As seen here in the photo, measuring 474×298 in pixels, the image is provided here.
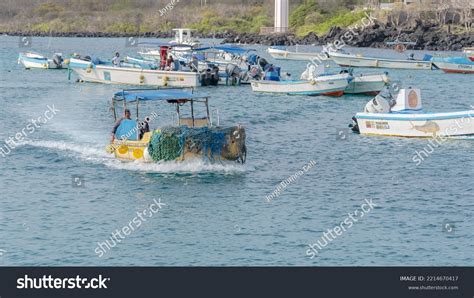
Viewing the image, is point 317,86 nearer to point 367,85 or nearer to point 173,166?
point 367,85

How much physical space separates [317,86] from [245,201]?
36.6 m

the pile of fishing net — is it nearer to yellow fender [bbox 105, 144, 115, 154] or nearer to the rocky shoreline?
Result: yellow fender [bbox 105, 144, 115, 154]

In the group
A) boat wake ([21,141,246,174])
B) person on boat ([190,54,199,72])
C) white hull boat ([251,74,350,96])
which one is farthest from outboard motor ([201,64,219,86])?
boat wake ([21,141,246,174])

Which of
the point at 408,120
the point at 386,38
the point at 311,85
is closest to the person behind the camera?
the point at 408,120

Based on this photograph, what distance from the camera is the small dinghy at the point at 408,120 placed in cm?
5103

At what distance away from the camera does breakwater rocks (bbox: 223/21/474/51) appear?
139250mm

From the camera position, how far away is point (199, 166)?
41.4m

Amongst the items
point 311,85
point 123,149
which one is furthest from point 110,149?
point 311,85

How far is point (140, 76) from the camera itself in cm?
7838

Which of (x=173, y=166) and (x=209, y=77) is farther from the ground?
(x=173, y=166)

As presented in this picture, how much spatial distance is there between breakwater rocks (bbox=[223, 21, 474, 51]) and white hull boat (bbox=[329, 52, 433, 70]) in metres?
33.6

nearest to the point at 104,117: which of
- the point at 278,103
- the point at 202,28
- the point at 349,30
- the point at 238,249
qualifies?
the point at 278,103
